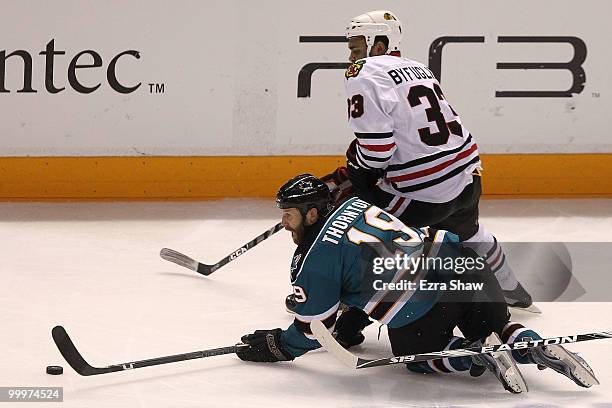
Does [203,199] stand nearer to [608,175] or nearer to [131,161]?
[131,161]

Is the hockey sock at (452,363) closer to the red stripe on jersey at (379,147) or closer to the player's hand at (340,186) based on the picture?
the red stripe on jersey at (379,147)

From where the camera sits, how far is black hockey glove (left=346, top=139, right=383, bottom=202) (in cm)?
413

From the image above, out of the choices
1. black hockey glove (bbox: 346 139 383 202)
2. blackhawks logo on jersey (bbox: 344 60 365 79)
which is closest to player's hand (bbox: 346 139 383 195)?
black hockey glove (bbox: 346 139 383 202)

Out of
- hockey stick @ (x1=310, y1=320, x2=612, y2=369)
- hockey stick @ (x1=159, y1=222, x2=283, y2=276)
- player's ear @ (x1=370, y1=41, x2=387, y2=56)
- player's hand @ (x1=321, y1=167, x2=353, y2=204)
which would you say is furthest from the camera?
hockey stick @ (x1=159, y1=222, x2=283, y2=276)

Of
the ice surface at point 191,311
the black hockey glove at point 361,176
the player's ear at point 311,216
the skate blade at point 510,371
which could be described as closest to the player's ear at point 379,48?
the black hockey glove at point 361,176

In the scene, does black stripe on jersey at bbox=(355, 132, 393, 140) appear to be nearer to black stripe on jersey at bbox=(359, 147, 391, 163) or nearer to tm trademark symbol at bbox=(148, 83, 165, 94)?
black stripe on jersey at bbox=(359, 147, 391, 163)

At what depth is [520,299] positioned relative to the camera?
14.5 feet

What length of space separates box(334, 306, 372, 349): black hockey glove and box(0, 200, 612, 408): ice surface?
0.05 metres

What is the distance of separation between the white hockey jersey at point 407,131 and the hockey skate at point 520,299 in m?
0.48

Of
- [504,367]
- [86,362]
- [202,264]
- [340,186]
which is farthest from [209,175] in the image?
[504,367]

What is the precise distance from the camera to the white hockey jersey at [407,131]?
3979 mm

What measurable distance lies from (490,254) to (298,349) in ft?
3.10

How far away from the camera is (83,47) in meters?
5.81

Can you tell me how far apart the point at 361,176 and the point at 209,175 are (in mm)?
1945
